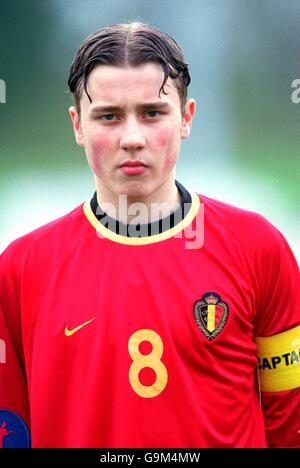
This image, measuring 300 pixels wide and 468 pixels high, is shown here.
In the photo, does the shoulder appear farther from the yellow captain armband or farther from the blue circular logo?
the blue circular logo

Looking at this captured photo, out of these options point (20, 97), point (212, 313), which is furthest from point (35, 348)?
point (20, 97)

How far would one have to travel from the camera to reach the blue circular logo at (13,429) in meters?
1.57

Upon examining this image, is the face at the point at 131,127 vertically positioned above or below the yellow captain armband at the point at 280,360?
above

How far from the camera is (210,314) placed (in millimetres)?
1414

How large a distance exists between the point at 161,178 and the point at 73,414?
57 cm

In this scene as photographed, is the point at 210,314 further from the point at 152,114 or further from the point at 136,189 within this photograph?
the point at 152,114

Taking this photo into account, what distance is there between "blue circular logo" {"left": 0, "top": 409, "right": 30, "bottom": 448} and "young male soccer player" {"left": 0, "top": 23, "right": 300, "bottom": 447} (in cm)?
10

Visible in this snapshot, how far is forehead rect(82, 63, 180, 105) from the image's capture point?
1.37 m

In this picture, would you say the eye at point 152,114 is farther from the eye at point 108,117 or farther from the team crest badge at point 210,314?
the team crest badge at point 210,314

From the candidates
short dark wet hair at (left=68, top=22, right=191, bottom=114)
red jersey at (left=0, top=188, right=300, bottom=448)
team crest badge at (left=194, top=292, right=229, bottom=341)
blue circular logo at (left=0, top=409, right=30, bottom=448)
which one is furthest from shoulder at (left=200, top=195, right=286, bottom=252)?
blue circular logo at (left=0, top=409, right=30, bottom=448)

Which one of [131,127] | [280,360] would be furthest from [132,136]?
[280,360]

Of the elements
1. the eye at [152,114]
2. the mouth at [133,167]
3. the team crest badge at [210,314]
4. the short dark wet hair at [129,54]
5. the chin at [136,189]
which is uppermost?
the short dark wet hair at [129,54]

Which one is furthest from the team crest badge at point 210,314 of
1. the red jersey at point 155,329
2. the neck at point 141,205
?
the neck at point 141,205
